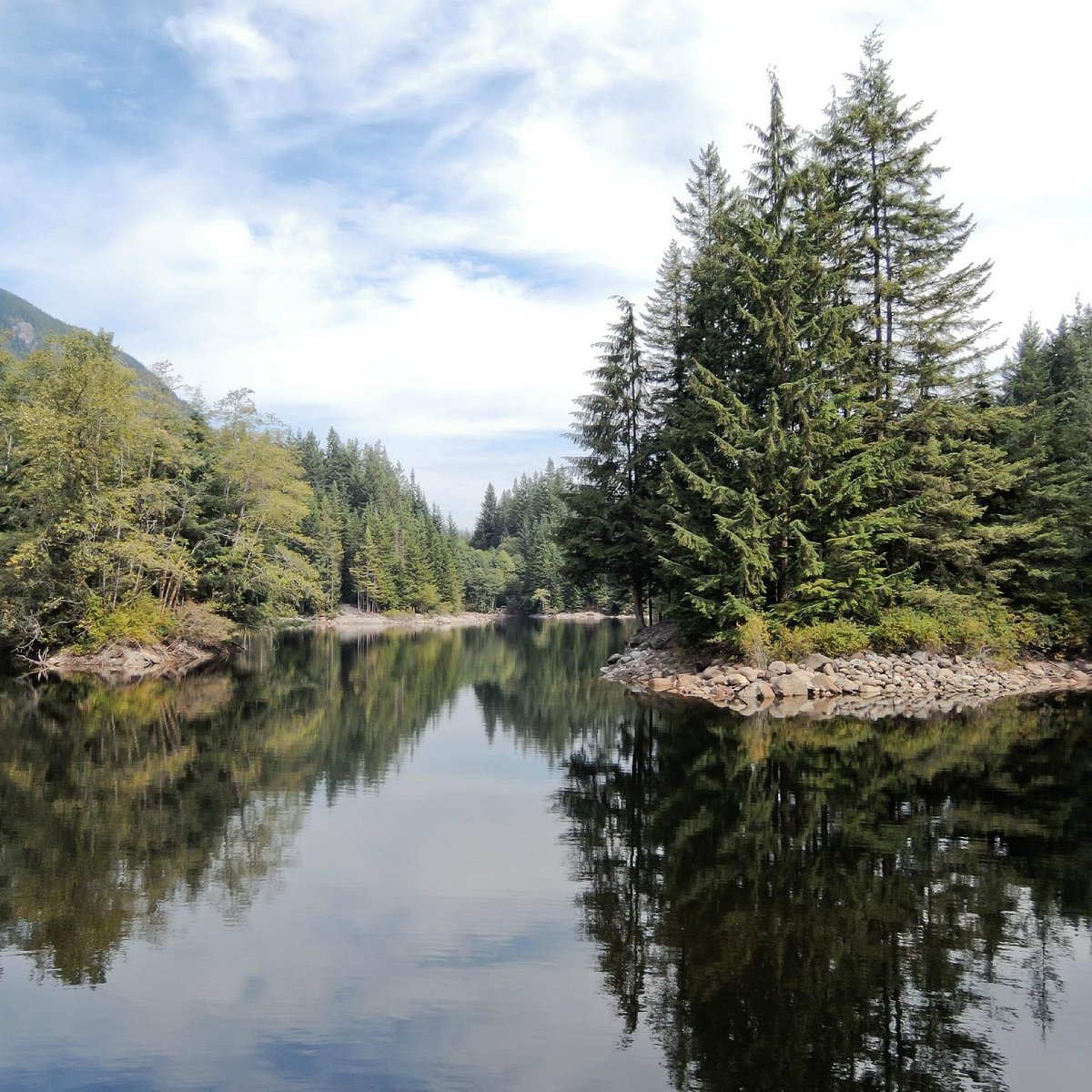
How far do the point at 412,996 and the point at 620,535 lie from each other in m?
26.6

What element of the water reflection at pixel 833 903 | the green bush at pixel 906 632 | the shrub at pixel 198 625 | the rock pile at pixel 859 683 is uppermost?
the green bush at pixel 906 632

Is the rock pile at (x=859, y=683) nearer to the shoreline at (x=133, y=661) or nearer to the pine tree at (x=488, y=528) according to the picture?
the shoreline at (x=133, y=661)

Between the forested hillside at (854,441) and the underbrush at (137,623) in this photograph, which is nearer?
the forested hillside at (854,441)

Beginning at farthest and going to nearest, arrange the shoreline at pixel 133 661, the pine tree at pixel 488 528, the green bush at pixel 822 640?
the pine tree at pixel 488 528
the shoreline at pixel 133 661
the green bush at pixel 822 640

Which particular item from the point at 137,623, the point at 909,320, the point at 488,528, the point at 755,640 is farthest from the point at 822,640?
the point at 488,528

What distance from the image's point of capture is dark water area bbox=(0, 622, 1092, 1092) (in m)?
5.68

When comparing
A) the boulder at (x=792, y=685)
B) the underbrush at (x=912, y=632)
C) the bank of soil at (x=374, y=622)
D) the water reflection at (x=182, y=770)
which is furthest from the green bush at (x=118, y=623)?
the bank of soil at (x=374, y=622)

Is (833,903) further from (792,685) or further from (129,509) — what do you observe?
(129,509)

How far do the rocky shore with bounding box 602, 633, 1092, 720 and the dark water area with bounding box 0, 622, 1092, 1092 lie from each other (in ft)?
17.0

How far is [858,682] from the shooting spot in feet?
80.7

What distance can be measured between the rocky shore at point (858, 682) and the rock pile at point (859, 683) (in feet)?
0.08

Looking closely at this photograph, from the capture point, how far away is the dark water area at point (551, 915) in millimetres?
5680

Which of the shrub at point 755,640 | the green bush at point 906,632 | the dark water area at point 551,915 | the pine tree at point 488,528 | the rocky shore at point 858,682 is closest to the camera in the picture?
the dark water area at point 551,915

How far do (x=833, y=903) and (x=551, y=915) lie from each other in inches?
115
